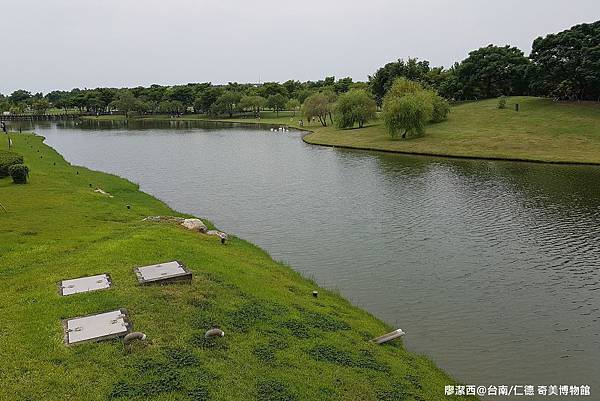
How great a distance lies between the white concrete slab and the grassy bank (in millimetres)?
53255

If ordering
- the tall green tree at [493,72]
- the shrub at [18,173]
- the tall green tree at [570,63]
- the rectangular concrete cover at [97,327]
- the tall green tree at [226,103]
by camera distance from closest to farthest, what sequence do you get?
the rectangular concrete cover at [97,327] < the shrub at [18,173] < the tall green tree at [570,63] < the tall green tree at [493,72] < the tall green tree at [226,103]

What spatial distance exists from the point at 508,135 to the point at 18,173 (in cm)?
6001

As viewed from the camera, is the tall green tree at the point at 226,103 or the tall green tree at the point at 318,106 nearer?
the tall green tree at the point at 318,106

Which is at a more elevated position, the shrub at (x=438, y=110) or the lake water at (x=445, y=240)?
the shrub at (x=438, y=110)

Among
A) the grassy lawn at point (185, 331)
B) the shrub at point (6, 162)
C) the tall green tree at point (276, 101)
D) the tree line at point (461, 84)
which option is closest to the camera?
the grassy lawn at point (185, 331)

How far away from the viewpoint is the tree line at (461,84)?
77.1 metres

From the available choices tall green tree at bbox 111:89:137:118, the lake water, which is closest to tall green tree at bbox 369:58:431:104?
the lake water

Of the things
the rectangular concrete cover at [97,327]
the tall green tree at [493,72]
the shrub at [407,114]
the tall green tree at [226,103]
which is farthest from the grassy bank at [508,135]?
the tall green tree at [226,103]

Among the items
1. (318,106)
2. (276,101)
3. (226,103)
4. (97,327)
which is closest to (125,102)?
(226,103)

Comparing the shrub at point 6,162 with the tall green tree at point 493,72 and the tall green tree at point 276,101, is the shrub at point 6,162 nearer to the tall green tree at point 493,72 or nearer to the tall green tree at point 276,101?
the tall green tree at point 493,72

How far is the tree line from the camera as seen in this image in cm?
7712

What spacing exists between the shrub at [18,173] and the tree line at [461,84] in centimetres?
5294

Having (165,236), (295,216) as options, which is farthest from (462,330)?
(295,216)

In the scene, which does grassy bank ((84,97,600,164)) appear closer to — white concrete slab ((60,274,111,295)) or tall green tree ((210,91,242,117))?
white concrete slab ((60,274,111,295))
